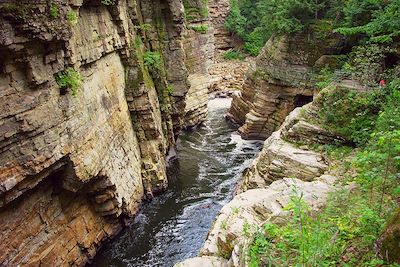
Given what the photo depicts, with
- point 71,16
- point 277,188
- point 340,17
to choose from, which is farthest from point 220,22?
point 277,188

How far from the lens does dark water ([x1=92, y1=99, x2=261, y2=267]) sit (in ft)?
41.3

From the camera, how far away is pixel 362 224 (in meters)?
5.53

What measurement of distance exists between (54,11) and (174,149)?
40.9 feet

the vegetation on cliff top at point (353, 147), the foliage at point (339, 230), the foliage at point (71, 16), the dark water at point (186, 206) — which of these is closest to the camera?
the foliage at point (339, 230)

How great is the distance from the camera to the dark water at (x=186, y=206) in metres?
12.6

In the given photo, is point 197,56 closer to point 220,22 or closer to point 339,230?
point 220,22

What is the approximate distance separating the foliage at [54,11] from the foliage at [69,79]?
151 centimetres

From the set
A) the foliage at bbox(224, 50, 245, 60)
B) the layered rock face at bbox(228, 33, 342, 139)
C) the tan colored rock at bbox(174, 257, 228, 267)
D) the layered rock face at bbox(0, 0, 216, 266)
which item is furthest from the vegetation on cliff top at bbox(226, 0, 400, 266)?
the foliage at bbox(224, 50, 245, 60)

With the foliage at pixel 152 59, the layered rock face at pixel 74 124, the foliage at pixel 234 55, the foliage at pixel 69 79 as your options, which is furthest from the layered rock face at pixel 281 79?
the foliage at pixel 234 55

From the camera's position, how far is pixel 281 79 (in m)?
21.5

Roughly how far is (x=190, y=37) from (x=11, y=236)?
16.7m

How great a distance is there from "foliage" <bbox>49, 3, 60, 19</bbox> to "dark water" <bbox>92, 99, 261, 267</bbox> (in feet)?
25.2

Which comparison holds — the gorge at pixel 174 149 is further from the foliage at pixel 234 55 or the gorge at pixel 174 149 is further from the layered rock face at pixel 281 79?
the foliage at pixel 234 55

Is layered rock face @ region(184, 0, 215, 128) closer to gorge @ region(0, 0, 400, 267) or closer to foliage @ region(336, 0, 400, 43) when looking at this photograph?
gorge @ region(0, 0, 400, 267)
